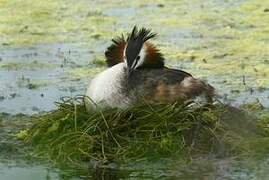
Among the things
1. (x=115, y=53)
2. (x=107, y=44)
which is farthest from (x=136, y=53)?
(x=107, y=44)

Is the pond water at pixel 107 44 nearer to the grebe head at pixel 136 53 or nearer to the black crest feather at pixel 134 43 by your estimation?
the grebe head at pixel 136 53

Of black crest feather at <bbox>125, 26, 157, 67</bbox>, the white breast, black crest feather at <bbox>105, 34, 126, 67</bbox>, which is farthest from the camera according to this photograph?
black crest feather at <bbox>105, 34, 126, 67</bbox>

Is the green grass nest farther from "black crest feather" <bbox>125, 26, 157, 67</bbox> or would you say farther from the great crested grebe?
"black crest feather" <bbox>125, 26, 157, 67</bbox>

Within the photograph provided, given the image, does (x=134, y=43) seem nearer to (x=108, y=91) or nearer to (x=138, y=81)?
(x=138, y=81)

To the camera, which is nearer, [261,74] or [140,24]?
[261,74]

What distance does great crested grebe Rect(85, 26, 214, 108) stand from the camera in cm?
677

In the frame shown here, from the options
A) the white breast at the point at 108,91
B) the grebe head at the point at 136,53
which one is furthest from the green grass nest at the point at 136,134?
the grebe head at the point at 136,53

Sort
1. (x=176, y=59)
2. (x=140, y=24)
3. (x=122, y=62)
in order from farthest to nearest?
(x=140, y=24)
(x=176, y=59)
(x=122, y=62)

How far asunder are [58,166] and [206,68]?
3.43m

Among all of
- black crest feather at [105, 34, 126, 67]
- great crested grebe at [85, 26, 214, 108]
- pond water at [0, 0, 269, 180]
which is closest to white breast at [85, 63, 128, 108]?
great crested grebe at [85, 26, 214, 108]

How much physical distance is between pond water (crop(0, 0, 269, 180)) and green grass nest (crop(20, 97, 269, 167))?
0.16 meters

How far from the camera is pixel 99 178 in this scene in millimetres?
6020

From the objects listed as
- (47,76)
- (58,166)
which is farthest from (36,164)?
(47,76)

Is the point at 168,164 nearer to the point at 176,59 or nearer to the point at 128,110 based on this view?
the point at 128,110
